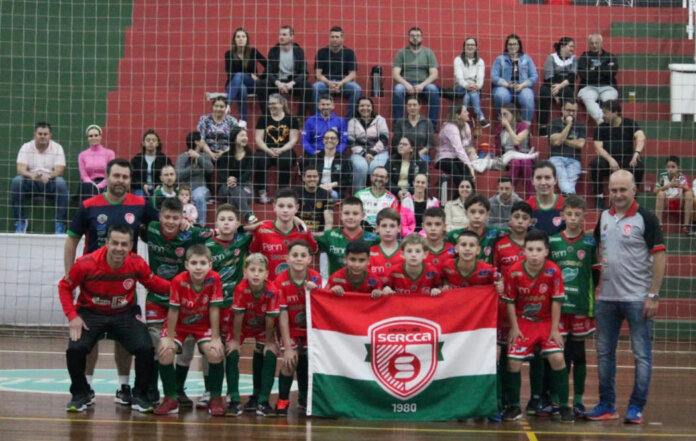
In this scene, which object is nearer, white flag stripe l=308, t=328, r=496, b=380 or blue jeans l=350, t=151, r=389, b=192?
white flag stripe l=308, t=328, r=496, b=380

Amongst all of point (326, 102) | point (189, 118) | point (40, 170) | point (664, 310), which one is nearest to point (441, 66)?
point (326, 102)

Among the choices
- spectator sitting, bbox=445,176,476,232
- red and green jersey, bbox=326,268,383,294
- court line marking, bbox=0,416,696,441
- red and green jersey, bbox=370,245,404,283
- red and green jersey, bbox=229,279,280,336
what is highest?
spectator sitting, bbox=445,176,476,232

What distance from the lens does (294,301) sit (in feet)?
25.1

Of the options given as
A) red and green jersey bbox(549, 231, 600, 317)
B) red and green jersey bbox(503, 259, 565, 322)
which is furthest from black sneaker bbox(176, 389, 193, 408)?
red and green jersey bbox(549, 231, 600, 317)

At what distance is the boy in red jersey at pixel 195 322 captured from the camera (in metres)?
7.46

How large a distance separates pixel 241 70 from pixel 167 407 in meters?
7.00

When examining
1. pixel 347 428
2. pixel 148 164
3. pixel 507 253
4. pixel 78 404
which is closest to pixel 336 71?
pixel 148 164

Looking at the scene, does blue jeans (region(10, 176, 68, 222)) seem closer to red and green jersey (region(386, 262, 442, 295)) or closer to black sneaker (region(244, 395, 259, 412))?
black sneaker (region(244, 395, 259, 412))

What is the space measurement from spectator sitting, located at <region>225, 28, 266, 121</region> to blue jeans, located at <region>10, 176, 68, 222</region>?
7.50ft

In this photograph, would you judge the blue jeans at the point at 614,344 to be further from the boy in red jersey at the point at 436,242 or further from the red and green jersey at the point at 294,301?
the red and green jersey at the point at 294,301

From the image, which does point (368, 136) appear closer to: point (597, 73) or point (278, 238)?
point (597, 73)

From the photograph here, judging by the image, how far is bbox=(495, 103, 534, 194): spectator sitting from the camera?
13172mm

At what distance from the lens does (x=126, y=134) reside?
1420 cm

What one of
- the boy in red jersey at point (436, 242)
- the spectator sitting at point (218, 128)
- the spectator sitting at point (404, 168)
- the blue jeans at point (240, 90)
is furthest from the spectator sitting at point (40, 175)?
the boy in red jersey at point (436, 242)
